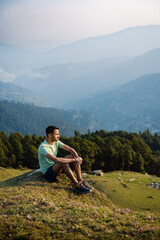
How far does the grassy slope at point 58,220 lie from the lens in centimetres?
852

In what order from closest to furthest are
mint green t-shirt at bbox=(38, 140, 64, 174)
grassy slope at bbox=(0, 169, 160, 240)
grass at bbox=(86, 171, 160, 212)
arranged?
grassy slope at bbox=(0, 169, 160, 240) → mint green t-shirt at bbox=(38, 140, 64, 174) → grass at bbox=(86, 171, 160, 212)

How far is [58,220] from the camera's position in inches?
377

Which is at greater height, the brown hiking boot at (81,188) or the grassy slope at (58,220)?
the brown hiking boot at (81,188)

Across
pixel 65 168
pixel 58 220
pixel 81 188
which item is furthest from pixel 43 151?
pixel 58 220

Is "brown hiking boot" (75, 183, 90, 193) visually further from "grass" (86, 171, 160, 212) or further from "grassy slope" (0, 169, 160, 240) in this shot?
"grass" (86, 171, 160, 212)

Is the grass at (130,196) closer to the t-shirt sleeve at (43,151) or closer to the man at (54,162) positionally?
the man at (54,162)

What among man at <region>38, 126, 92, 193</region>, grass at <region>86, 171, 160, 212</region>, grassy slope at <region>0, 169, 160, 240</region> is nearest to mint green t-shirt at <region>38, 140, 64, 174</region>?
man at <region>38, 126, 92, 193</region>

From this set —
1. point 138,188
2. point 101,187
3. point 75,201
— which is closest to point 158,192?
point 138,188

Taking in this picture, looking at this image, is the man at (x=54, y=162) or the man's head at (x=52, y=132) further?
the man's head at (x=52, y=132)

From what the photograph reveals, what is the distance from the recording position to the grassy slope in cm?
852

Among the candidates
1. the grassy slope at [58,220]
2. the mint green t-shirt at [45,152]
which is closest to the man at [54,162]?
the mint green t-shirt at [45,152]

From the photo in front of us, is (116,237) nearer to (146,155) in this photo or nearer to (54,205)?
(54,205)

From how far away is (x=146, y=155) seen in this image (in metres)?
70.2

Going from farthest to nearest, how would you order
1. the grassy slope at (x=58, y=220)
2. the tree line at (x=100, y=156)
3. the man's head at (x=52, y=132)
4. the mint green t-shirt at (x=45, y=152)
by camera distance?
the tree line at (x=100, y=156)
the man's head at (x=52, y=132)
the mint green t-shirt at (x=45, y=152)
the grassy slope at (x=58, y=220)
